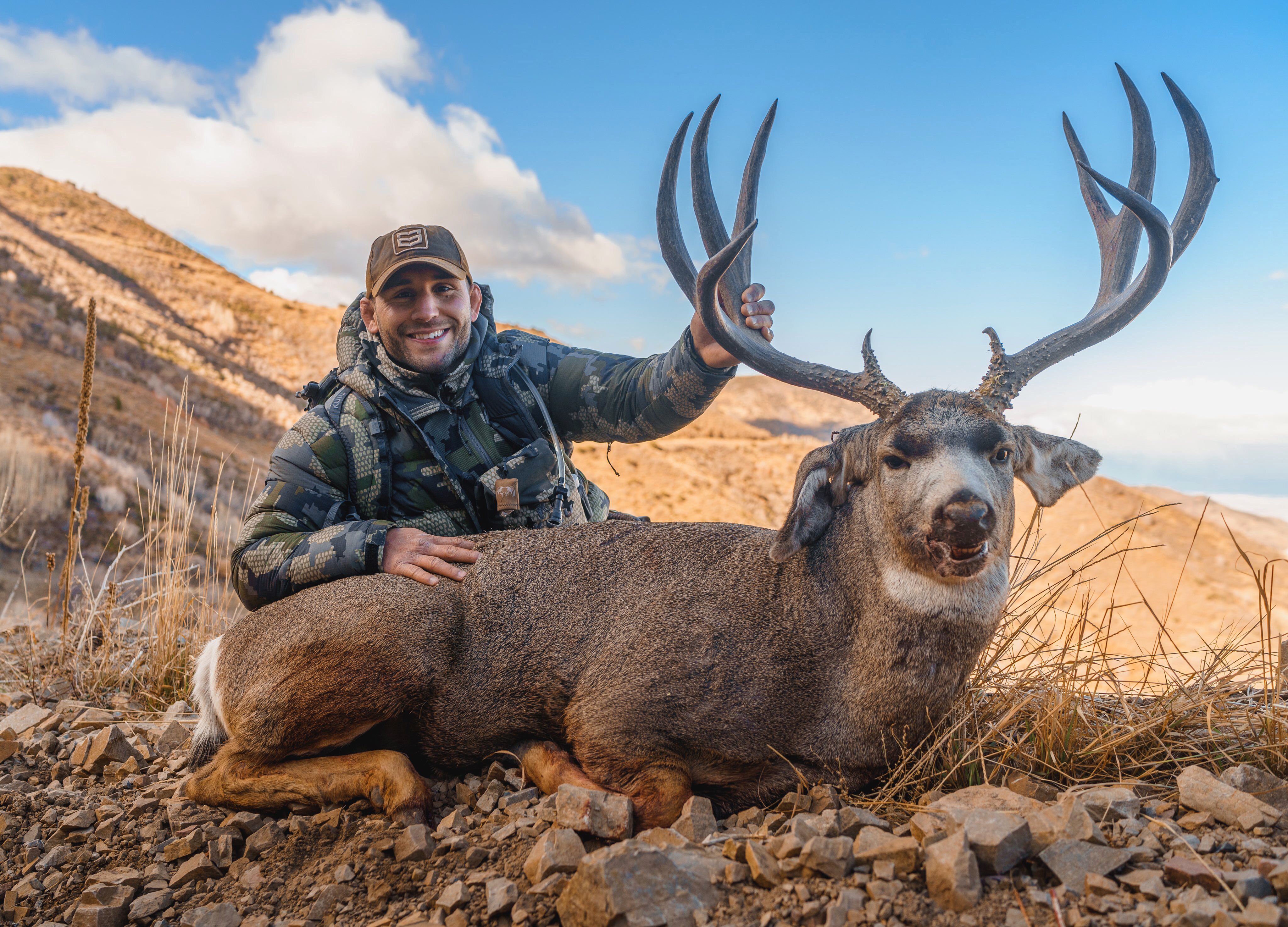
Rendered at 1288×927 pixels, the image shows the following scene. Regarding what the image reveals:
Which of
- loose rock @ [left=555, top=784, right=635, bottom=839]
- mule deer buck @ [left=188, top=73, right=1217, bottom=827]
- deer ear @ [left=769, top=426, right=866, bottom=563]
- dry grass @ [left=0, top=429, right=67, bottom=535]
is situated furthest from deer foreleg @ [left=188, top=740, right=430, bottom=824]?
dry grass @ [left=0, top=429, right=67, bottom=535]

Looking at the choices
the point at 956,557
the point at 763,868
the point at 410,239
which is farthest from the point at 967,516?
the point at 410,239

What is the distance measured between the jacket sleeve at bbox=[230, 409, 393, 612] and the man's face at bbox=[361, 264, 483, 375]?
65cm

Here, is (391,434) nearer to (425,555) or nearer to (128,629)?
(425,555)

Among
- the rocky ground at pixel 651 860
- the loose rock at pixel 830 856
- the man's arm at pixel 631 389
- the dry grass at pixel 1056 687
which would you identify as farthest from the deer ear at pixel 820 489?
the loose rock at pixel 830 856

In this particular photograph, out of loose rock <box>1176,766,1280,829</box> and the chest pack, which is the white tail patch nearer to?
the chest pack

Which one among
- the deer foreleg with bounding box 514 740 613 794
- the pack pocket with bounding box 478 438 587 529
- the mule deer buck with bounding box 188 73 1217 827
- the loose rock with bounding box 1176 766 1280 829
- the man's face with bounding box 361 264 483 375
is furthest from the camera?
the man's face with bounding box 361 264 483 375

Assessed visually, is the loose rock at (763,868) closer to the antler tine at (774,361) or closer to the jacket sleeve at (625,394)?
the antler tine at (774,361)

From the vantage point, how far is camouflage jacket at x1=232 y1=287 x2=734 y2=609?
14.6ft

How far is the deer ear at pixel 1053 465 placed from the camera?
154 inches

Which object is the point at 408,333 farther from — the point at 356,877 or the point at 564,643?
the point at 356,877

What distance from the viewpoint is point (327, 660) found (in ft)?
12.5

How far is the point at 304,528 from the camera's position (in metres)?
4.68

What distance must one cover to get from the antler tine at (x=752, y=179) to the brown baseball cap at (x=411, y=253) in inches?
78.8

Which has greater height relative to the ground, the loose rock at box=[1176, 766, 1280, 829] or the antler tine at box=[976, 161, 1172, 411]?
the antler tine at box=[976, 161, 1172, 411]
